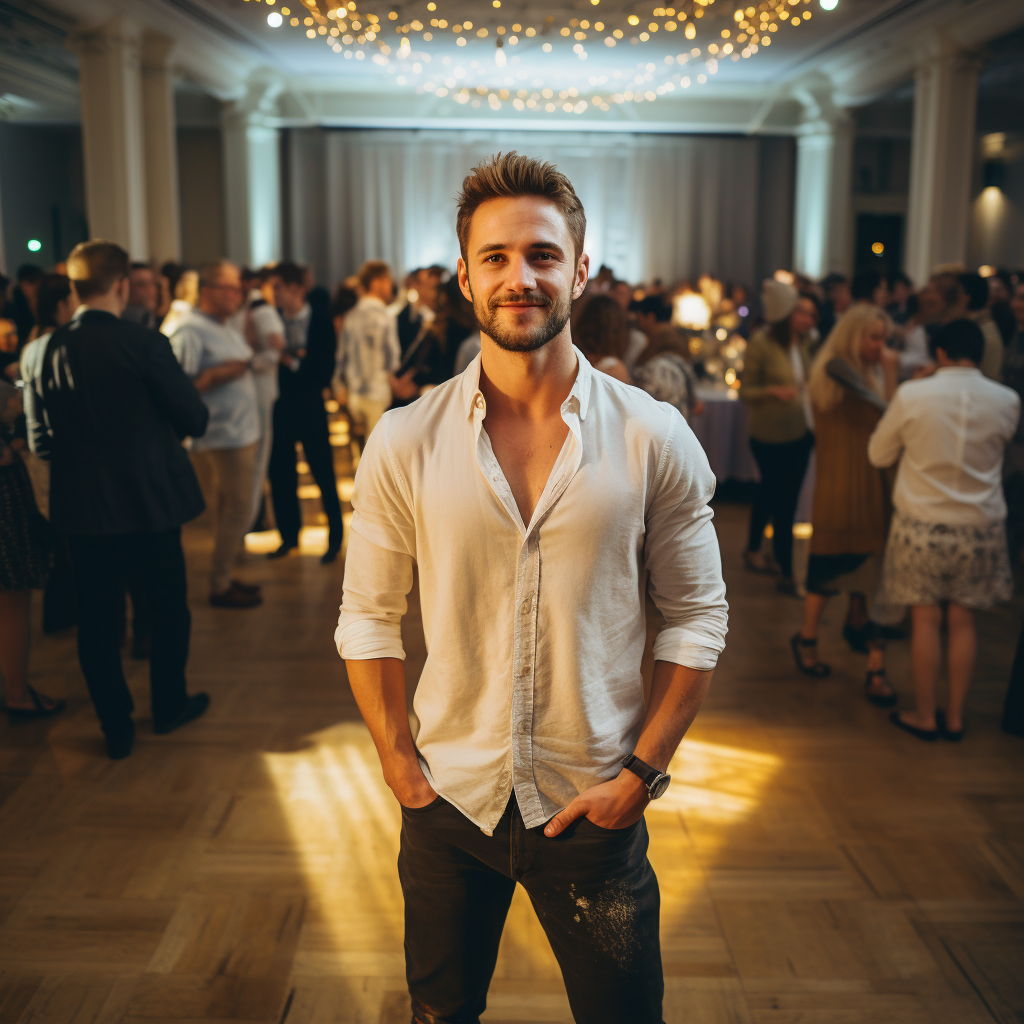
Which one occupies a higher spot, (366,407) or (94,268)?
(94,268)

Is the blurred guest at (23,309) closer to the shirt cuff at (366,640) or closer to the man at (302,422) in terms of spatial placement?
the man at (302,422)

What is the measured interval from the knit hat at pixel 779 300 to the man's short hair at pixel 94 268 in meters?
3.11

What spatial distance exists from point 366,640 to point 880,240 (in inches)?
668

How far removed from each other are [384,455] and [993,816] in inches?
94.3

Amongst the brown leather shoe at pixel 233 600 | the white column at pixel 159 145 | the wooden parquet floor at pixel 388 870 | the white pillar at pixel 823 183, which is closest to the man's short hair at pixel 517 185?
the wooden parquet floor at pixel 388 870

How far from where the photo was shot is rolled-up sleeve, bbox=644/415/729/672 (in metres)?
1.28

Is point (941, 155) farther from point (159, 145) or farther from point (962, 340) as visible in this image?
point (159, 145)

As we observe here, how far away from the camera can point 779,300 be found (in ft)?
16.1

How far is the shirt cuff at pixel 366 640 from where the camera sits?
4.28 feet

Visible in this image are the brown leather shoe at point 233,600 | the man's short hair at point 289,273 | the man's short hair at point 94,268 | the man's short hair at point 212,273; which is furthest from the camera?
the man's short hair at point 289,273

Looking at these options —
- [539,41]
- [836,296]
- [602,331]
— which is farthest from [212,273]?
[539,41]

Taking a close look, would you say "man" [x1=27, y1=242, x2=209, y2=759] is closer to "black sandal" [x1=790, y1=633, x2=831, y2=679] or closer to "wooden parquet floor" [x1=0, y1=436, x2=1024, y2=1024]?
"wooden parquet floor" [x1=0, y1=436, x2=1024, y2=1024]

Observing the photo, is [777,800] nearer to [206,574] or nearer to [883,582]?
[883,582]

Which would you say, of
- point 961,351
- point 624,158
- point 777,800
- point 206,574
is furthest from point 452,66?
point 777,800
